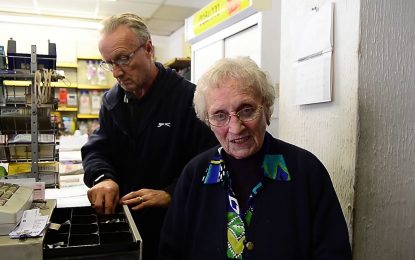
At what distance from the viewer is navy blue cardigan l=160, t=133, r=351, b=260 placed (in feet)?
3.26

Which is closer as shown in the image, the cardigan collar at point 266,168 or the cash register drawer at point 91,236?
the cash register drawer at point 91,236

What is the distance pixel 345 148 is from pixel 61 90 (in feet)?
18.0

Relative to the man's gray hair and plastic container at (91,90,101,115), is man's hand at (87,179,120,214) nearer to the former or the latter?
the man's gray hair

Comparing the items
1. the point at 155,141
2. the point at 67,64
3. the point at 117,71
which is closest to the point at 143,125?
the point at 155,141

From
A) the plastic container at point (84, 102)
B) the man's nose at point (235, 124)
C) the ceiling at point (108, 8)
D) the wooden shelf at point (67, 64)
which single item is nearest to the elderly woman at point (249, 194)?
the man's nose at point (235, 124)

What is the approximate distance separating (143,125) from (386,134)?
880 mm

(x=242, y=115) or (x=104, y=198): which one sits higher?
(x=242, y=115)

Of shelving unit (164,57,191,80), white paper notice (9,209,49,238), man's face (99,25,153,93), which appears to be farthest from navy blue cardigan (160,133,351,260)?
shelving unit (164,57,191,80)

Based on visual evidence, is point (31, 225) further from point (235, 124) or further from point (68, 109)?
point (68, 109)

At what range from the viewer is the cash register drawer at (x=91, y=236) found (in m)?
0.85

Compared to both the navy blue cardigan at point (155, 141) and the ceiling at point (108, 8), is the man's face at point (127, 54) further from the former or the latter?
the ceiling at point (108, 8)

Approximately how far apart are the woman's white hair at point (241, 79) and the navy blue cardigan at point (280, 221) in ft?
0.51

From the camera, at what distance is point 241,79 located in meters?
1.05

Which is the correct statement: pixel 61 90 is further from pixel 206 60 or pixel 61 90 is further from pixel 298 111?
pixel 298 111
